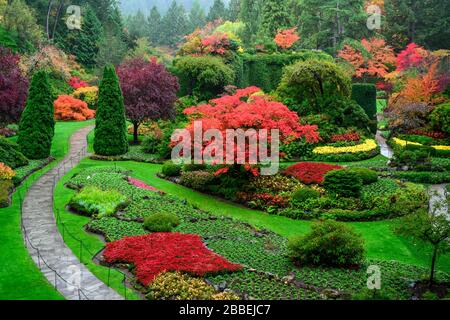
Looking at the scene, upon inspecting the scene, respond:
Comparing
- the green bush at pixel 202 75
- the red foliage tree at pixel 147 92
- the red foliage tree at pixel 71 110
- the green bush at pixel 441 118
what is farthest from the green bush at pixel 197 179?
the red foliage tree at pixel 71 110

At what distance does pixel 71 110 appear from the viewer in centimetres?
4316

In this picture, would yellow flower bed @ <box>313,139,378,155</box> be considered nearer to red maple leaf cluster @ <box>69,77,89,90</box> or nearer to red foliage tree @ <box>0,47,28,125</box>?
red foliage tree @ <box>0,47,28,125</box>

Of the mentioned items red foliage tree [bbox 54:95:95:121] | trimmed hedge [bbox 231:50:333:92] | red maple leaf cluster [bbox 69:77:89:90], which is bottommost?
red foliage tree [bbox 54:95:95:121]

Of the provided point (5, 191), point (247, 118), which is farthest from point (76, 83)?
point (247, 118)

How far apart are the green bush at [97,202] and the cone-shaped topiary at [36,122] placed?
9.19 meters

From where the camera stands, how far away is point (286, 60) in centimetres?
4856

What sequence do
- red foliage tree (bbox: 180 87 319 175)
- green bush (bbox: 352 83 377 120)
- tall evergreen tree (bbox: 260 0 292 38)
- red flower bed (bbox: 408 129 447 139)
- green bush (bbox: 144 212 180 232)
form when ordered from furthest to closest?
tall evergreen tree (bbox: 260 0 292 38), green bush (bbox: 352 83 377 120), red flower bed (bbox: 408 129 447 139), red foliage tree (bbox: 180 87 319 175), green bush (bbox: 144 212 180 232)

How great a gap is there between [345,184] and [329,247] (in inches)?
320

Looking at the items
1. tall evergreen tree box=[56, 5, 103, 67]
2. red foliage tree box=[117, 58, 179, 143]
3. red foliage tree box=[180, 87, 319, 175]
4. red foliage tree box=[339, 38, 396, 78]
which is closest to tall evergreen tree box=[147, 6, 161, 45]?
tall evergreen tree box=[56, 5, 103, 67]

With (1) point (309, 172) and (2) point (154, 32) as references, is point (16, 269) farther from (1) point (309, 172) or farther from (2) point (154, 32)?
(2) point (154, 32)

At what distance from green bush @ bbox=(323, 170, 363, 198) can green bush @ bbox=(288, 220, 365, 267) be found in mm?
7379

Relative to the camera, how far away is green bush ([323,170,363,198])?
75.6 feet

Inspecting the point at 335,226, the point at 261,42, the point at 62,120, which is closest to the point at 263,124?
the point at 335,226

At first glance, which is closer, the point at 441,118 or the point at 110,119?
the point at 110,119
